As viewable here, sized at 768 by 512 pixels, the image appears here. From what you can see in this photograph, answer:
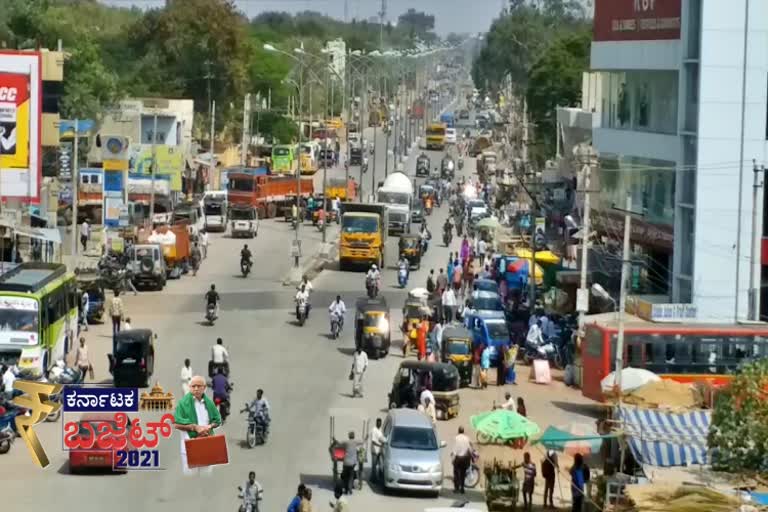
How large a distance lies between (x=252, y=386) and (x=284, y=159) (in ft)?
208

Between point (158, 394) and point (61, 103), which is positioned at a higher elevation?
point (61, 103)

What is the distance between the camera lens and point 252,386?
36969 mm

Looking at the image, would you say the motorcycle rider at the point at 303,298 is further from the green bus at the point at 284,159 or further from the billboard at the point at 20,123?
the green bus at the point at 284,159

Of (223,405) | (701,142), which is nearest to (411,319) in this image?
(701,142)

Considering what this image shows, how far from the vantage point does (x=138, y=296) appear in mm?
50250

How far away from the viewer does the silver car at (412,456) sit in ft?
91.2

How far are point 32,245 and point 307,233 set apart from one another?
1920cm

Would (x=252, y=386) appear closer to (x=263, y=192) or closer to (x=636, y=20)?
(x=636, y=20)

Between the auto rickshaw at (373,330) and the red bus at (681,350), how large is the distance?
18.8 feet

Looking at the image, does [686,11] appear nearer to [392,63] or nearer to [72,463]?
[72,463]

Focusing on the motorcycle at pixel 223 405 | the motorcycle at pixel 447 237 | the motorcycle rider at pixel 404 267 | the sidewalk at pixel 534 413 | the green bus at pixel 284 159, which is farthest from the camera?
the green bus at pixel 284 159

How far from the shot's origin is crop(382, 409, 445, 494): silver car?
27.8 m

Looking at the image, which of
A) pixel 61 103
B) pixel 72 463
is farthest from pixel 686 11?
pixel 61 103

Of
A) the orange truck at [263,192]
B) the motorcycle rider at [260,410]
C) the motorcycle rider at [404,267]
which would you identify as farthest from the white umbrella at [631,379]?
the orange truck at [263,192]
